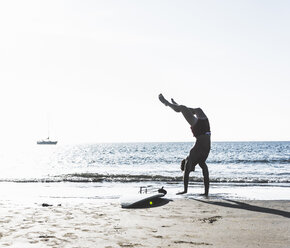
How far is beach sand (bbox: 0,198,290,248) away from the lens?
4168 millimetres

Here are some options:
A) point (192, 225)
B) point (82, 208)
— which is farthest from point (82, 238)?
point (82, 208)

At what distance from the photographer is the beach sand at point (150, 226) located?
13.7 feet

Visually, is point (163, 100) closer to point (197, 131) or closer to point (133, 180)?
point (197, 131)

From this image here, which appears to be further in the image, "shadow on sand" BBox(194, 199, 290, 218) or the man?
the man

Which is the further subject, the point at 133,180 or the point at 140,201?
the point at 133,180

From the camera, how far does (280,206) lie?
7004mm

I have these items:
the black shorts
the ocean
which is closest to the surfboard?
the black shorts

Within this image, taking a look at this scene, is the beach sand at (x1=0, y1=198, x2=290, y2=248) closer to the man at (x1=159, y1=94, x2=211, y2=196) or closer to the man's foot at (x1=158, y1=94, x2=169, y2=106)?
the man at (x1=159, y1=94, x2=211, y2=196)

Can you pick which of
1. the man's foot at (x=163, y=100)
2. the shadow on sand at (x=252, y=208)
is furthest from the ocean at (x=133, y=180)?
the man's foot at (x=163, y=100)

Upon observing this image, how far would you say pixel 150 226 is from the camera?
506 centimetres

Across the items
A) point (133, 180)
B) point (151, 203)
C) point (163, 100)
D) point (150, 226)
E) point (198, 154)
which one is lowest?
point (133, 180)

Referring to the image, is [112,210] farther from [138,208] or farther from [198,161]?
[198,161]

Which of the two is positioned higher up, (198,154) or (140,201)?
(198,154)

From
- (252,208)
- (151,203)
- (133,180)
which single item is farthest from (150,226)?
(133,180)
